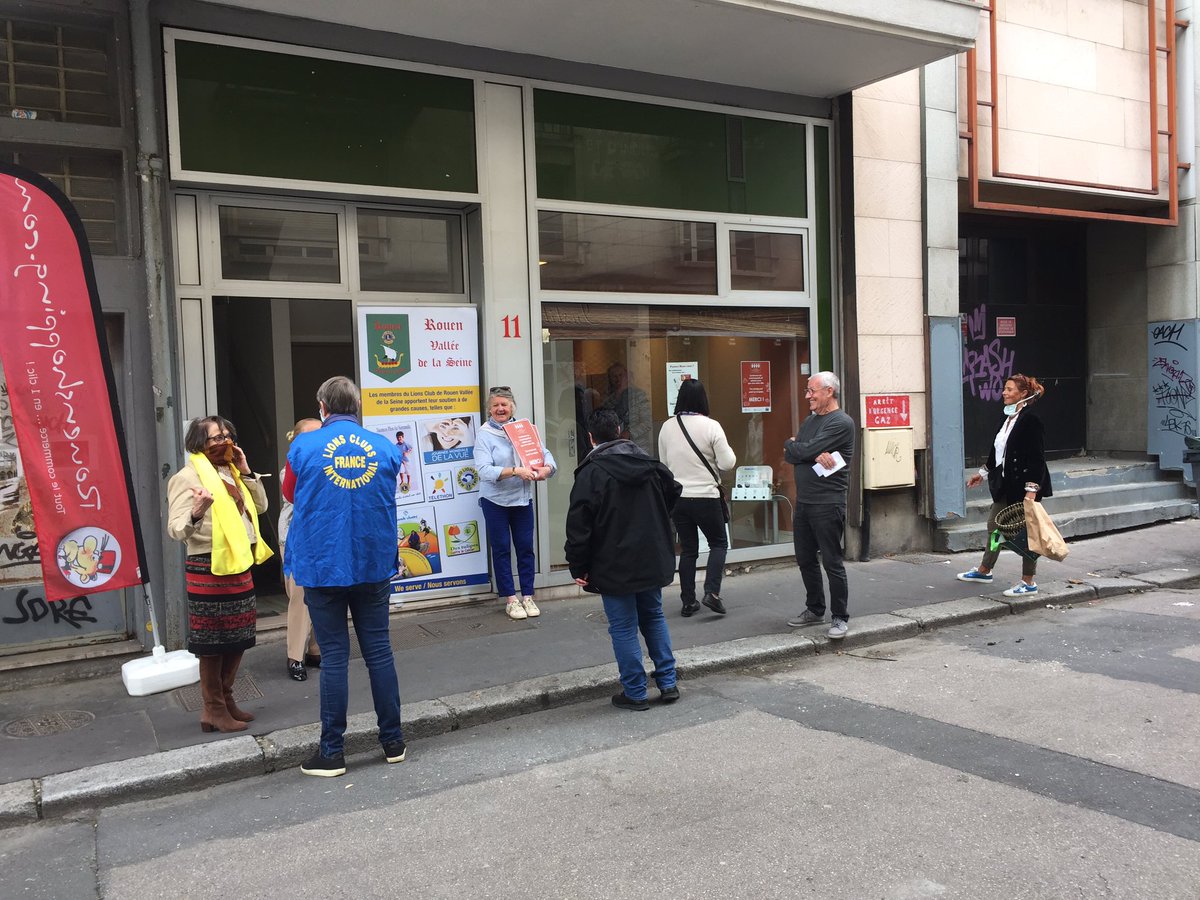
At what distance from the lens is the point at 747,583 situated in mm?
8938

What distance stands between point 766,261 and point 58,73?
6.02m

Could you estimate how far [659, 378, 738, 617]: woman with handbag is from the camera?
7.53 metres

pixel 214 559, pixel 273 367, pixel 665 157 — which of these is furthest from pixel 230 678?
pixel 665 157

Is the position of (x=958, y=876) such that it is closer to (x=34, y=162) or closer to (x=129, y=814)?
(x=129, y=814)

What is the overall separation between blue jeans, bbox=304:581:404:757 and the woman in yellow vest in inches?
23.9

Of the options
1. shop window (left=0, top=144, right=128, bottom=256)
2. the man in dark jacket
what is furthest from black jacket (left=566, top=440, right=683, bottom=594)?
shop window (left=0, top=144, right=128, bottom=256)

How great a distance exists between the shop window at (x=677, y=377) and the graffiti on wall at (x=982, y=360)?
11.3ft

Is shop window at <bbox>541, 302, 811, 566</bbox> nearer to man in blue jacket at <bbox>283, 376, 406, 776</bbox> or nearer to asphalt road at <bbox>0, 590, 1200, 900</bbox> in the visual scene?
asphalt road at <bbox>0, 590, 1200, 900</bbox>

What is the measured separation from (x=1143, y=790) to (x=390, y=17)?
6703 mm

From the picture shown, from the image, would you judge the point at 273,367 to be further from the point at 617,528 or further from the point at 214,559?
the point at 617,528

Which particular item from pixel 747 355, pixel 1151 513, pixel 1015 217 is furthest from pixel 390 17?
pixel 1151 513

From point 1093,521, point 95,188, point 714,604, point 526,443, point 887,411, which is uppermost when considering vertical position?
point 95,188

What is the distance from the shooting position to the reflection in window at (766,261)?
933cm

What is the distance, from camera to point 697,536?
7656 millimetres
